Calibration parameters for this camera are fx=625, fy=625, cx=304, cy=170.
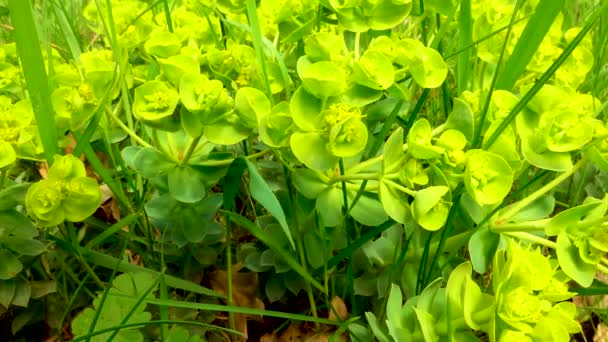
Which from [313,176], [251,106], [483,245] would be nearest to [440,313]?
[483,245]

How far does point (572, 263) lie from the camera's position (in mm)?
795

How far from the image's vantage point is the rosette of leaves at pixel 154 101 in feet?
2.57

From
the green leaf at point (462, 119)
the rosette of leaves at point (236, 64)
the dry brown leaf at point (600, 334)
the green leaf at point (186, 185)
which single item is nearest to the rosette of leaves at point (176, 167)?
the green leaf at point (186, 185)

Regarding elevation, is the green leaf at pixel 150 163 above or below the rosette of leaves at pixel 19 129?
below

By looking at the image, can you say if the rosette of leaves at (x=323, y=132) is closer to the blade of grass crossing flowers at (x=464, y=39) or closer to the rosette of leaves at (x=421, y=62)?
the rosette of leaves at (x=421, y=62)

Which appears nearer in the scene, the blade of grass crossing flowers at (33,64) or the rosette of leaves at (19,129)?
the blade of grass crossing flowers at (33,64)

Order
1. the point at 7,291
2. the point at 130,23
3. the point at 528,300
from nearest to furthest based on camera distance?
the point at 528,300, the point at 7,291, the point at 130,23

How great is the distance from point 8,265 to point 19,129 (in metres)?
0.20

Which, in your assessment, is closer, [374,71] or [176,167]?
[374,71]

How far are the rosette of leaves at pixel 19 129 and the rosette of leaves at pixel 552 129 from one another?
66 cm

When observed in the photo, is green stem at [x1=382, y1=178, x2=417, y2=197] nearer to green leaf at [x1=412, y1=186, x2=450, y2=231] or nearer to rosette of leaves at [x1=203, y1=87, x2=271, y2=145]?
green leaf at [x1=412, y1=186, x2=450, y2=231]

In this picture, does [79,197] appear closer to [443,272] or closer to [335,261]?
[335,261]

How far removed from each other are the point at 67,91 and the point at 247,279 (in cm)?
44

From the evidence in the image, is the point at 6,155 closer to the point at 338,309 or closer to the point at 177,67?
the point at 177,67
